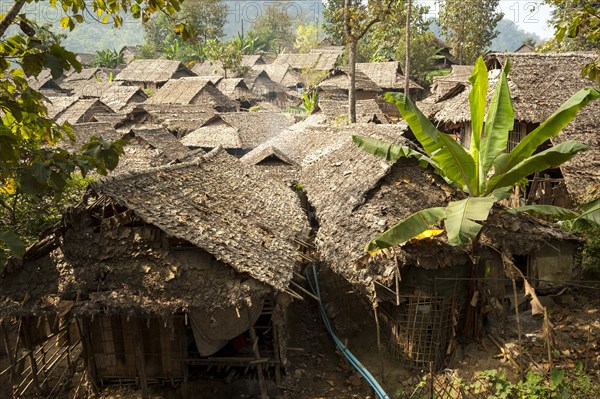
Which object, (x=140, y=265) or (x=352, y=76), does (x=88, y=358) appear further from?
(x=352, y=76)

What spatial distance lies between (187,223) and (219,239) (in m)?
0.61

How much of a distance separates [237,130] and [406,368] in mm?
17846

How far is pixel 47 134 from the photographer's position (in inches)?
239

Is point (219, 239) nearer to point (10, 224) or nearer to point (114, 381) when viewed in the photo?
point (114, 381)

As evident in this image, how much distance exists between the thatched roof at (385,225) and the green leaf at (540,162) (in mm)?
1475

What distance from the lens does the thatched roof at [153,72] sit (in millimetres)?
41312

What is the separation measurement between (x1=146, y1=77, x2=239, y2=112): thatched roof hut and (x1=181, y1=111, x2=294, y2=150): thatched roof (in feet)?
21.5

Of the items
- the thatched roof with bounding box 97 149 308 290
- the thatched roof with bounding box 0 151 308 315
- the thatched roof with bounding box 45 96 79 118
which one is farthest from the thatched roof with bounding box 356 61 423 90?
the thatched roof with bounding box 0 151 308 315

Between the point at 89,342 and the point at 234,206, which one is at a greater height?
the point at 234,206

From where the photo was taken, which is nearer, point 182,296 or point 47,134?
point 47,134

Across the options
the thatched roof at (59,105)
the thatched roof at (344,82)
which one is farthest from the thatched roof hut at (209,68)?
the thatched roof at (59,105)

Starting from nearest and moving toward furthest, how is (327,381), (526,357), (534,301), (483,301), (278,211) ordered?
(534,301), (526,357), (483,301), (327,381), (278,211)

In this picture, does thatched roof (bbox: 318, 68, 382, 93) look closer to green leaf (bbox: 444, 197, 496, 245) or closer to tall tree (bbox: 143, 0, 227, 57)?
tall tree (bbox: 143, 0, 227, 57)

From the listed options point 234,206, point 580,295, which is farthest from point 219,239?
point 580,295
